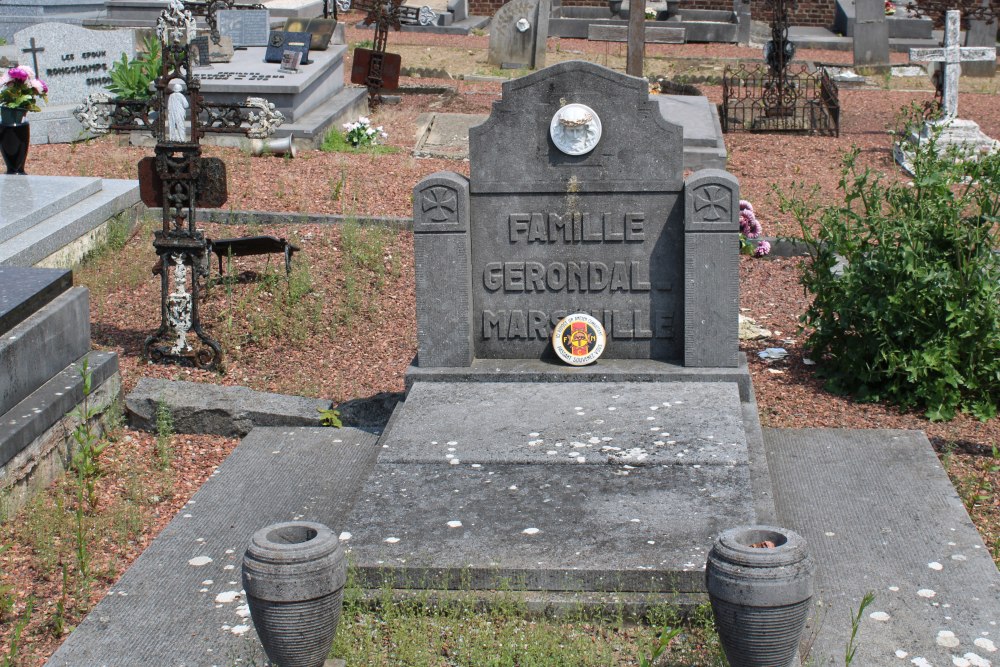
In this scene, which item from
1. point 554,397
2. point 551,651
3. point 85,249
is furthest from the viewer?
point 85,249

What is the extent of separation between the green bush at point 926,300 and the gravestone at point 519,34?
14063 mm

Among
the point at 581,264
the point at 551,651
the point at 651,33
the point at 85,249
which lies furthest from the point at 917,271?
the point at 651,33

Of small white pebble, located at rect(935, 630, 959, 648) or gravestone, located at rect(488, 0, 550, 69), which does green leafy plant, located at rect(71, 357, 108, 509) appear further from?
gravestone, located at rect(488, 0, 550, 69)

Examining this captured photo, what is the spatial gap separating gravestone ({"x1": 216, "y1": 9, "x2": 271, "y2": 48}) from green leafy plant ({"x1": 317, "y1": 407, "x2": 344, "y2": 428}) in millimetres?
11423

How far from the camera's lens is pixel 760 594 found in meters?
3.37

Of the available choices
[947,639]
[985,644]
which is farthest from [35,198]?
[985,644]

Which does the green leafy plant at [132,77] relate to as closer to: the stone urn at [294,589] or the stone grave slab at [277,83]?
the stone grave slab at [277,83]

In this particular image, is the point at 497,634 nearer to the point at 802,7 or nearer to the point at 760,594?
the point at 760,594

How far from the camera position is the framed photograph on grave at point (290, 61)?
14.2 m

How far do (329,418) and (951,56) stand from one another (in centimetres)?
1022

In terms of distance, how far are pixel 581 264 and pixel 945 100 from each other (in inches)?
366

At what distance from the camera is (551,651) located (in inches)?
153

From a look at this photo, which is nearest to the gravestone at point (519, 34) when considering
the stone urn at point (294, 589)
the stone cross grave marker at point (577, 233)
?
the stone cross grave marker at point (577, 233)

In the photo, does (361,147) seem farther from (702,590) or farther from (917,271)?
(702,590)
